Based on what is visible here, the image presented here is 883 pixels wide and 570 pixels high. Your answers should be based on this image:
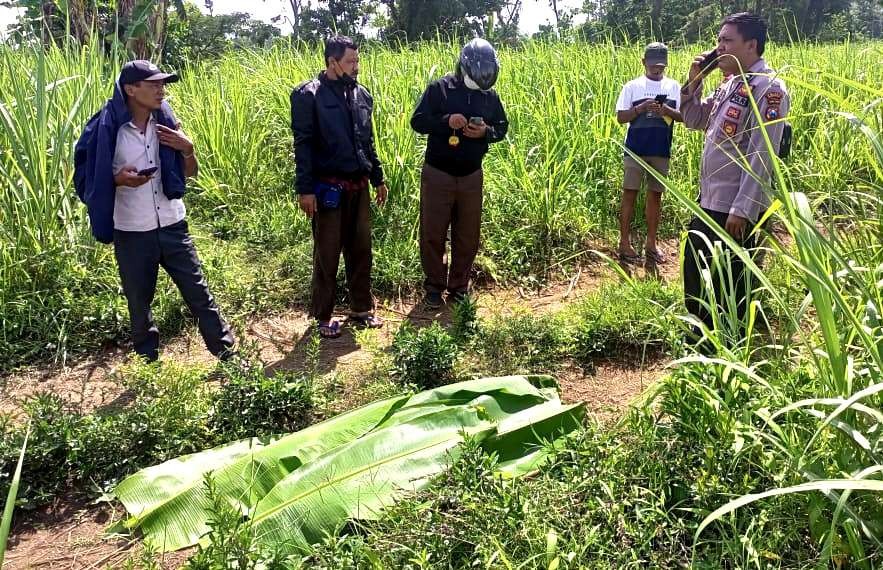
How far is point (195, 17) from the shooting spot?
82.8 feet

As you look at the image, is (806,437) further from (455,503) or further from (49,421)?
(49,421)

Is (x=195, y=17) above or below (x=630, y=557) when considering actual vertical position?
above

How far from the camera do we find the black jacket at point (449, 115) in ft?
13.7

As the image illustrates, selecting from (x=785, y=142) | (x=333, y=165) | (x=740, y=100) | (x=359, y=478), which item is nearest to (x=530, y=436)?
(x=359, y=478)

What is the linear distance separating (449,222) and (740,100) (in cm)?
207

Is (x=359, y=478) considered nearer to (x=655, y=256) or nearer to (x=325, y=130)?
(x=325, y=130)

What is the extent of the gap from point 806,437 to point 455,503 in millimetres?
1103

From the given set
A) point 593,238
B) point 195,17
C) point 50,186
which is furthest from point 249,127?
point 195,17

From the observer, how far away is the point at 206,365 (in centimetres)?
385

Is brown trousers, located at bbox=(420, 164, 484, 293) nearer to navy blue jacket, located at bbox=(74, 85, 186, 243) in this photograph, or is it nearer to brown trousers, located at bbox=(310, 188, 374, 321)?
brown trousers, located at bbox=(310, 188, 374, 321)

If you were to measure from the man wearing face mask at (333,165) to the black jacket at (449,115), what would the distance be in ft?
1.22

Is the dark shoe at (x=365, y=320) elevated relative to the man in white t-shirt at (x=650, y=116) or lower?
lower

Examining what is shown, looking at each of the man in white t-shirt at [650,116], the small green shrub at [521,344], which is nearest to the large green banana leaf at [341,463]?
the small green shrub at [521,344]

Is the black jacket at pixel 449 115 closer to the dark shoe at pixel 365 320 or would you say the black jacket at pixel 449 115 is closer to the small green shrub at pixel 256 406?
the dark shoe at pixel 365 320
